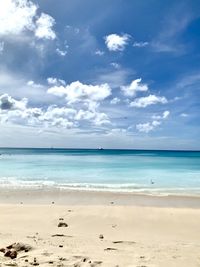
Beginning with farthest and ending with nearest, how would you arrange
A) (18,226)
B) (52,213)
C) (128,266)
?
(52,213), (18,226), (128,266)

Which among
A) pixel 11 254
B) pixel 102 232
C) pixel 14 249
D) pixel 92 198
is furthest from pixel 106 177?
pixel 11 254

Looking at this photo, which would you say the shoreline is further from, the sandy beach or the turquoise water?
the turquoise water

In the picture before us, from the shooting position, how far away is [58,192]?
19.4 metres

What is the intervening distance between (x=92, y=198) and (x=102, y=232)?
769 cm

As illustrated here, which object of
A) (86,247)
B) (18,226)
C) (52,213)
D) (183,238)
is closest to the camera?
(86,247)

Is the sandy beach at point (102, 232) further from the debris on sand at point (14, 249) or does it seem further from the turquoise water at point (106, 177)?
the turquoise water at point (106, 177)

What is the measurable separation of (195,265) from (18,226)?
575cm

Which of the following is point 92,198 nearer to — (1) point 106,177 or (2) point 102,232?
(2) point 102,232

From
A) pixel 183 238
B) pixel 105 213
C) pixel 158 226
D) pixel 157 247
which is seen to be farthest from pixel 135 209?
pixel 157 247

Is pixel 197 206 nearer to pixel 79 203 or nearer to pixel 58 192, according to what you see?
pixel 79 203

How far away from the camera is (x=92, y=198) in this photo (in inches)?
678

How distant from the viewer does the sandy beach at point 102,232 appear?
6273mm

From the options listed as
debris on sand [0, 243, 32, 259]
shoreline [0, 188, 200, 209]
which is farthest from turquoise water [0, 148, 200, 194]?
debris on sand [0, 243, 32, 259]

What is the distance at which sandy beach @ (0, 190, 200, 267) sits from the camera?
6.27 m
